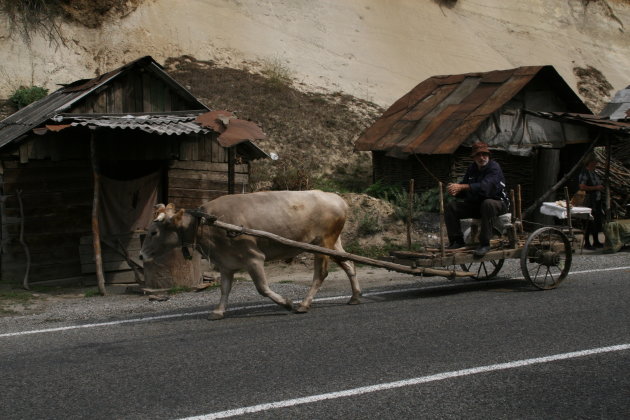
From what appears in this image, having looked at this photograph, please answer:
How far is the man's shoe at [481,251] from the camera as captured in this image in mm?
9992

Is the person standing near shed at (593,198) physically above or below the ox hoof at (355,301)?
above

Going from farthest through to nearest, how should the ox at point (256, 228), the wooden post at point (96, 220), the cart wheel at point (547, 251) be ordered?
1. the wooden post at point (96, 220)
2. the cart wheel at point (547, 251)
3. the ox at point (256, 228)

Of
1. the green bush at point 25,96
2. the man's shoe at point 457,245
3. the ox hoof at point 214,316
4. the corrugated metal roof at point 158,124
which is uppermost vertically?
the green bush at point 25,96

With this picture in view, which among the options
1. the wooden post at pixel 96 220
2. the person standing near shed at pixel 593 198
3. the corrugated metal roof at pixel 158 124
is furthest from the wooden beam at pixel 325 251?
the person standing near shed at pixel 593 198

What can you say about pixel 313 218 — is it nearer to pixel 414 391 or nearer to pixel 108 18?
pixel 414 391

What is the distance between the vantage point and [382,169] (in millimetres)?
22500

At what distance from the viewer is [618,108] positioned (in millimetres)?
21953

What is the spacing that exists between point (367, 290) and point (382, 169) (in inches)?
458

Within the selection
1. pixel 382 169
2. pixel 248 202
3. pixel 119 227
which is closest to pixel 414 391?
pixel 248 202

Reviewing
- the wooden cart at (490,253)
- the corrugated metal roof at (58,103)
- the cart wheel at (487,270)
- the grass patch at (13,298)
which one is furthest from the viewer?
the corrugated metal roof at (58,103)

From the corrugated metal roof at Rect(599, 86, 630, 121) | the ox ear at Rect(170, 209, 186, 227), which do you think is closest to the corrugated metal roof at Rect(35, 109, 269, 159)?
the ox ear at Rect(170, 209, 186, 227)

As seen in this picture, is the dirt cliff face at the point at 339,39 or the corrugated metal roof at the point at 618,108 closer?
the corrugated metal roof at the point at 618,108

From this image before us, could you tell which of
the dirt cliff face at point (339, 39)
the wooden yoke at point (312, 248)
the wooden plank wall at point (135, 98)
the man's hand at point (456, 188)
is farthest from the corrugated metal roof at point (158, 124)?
the dirt cliff face at point (339, 39)

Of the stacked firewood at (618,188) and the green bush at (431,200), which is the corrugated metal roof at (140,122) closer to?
the green bush at (431,200)
